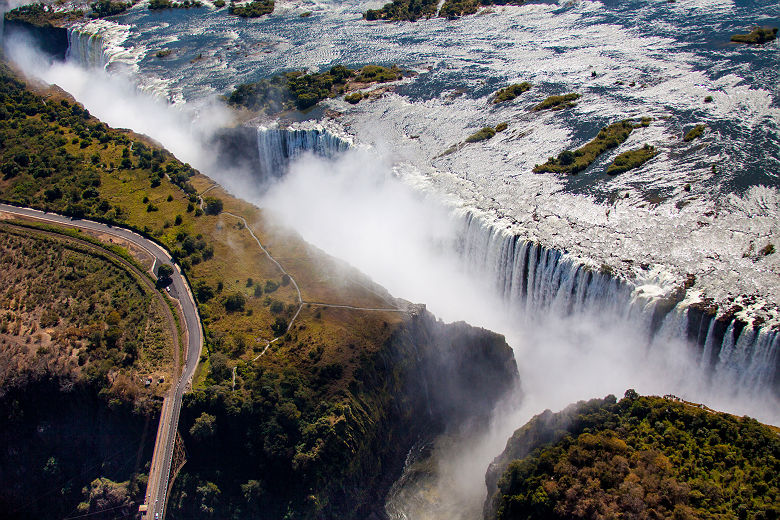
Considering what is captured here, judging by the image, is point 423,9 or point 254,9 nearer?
point 423,9

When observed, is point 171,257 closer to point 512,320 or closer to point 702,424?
point 512,320

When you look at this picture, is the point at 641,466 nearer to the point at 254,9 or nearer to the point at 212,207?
the point at 212,207

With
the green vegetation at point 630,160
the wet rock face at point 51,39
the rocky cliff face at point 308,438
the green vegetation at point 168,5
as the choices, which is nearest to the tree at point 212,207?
the rocky cliff face at point 308,438

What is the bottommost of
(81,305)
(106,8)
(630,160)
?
(81,305)

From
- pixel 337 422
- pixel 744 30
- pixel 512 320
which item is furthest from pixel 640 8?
pixel 337 422

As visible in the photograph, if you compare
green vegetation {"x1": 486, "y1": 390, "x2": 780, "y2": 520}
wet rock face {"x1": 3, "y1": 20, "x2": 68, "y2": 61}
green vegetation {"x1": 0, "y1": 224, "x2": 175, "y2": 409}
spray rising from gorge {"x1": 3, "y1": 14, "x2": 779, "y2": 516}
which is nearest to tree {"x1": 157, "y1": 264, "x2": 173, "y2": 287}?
green vegetation {"x1": 0, "y1": 224, "x2": 175, "y2": 409}

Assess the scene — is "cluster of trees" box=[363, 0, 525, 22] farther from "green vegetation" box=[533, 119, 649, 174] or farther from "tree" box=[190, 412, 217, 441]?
"tree" box=[190, 412, 217, 441]

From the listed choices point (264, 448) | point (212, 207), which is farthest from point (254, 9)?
point (264, 448)
